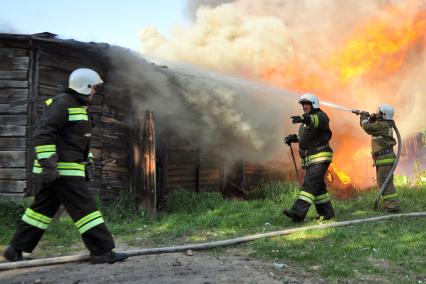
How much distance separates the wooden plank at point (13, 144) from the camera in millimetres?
6949

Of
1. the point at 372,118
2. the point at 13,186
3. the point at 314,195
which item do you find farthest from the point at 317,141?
the point at 13,186

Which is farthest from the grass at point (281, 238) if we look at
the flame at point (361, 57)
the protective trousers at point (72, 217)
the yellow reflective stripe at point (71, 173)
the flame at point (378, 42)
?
the flame at point (378, 42)

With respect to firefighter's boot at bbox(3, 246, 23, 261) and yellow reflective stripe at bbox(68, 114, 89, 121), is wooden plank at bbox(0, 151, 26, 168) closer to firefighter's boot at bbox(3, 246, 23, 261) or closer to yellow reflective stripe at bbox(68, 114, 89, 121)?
firefighter's boot at bbox(3, 246, 23, 261)

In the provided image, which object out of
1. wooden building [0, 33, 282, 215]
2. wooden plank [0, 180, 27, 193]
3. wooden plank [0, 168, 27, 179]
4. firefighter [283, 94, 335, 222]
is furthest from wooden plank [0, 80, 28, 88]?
firefighter [283, 94, 335, 222]

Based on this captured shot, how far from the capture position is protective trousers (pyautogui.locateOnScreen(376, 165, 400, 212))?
740 cm

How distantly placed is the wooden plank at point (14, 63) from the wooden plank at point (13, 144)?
4.02ft

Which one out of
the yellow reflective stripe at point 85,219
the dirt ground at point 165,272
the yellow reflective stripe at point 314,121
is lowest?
the dirt ground at point 165,272

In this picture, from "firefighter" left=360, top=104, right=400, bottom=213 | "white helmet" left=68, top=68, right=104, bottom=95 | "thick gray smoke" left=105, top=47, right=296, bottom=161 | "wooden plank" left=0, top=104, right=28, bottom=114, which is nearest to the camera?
"white helmet" left=68, top=68, right=104, bottom=95

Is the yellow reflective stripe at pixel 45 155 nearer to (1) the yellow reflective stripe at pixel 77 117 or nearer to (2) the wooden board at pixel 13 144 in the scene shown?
(1) the yellow reflective stripe at pixel 77 117

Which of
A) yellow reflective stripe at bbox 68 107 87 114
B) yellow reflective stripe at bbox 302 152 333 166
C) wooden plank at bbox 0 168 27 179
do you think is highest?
yellow reflective stripe at bbox 68 107 87 114

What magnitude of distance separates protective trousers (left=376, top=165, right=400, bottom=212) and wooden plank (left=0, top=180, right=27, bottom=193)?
6.25 meters

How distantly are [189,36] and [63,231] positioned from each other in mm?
6683

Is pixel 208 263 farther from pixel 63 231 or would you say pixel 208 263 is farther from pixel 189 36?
pixel 189 36

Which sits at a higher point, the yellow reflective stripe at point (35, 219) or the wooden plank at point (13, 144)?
the wooden plank at point (13, 144)
